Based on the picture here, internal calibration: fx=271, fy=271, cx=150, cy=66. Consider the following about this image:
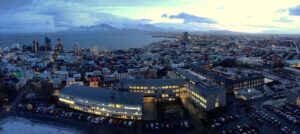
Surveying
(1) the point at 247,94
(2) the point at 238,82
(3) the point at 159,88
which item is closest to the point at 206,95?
(3) the point at 159,88

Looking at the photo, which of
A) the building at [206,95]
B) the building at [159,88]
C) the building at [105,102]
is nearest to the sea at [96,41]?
the building at [159,88]

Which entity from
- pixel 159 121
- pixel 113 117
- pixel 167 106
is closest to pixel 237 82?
pixel 167 106

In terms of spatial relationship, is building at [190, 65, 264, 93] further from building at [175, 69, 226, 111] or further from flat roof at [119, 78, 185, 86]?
flat roof at [119, 78, 185, 86]

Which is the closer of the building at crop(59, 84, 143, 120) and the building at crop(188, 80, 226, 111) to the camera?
the building at crop(59, 84, 143, 120)

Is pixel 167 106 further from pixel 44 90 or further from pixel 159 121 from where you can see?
pixel 44 90

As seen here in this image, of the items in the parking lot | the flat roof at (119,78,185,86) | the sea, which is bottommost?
the parking lot

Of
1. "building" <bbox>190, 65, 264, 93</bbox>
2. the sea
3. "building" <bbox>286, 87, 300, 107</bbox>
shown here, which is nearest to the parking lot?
"building" <bbox>190, 65, 264, 93</bbox>

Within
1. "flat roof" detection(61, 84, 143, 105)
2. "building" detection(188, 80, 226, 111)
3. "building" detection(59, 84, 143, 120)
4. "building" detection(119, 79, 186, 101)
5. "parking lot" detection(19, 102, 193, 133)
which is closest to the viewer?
"parking lot" detection(19, 102, 193, 133)

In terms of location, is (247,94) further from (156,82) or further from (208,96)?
(156,82)
